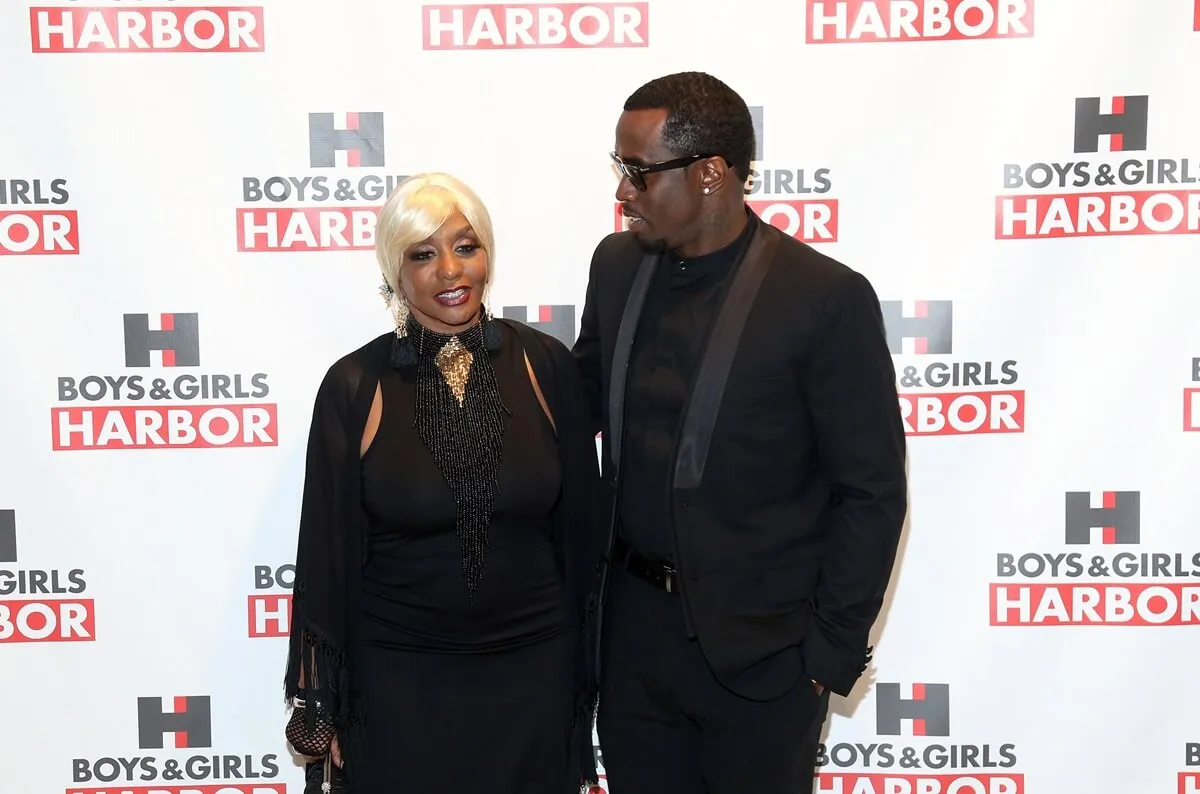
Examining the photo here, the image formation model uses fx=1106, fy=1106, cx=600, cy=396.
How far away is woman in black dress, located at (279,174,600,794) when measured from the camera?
214cm

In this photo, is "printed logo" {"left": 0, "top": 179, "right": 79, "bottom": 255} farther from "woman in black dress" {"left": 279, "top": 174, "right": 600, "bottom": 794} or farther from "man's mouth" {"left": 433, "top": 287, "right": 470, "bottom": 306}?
"man's mouth" {"left": 433, "top": 287, "right": 470, "bottom": 306}

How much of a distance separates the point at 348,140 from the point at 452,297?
761 millimetres

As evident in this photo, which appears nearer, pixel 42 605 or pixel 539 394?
pixel 539 394

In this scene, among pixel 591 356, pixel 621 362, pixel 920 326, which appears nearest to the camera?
pixel 621 362

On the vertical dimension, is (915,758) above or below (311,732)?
below

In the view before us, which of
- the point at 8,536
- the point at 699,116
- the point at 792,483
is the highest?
the point at 699,116

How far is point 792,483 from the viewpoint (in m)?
2.04

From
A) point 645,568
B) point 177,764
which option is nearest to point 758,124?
point 645,568

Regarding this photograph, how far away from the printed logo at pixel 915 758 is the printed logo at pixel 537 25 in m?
1.78

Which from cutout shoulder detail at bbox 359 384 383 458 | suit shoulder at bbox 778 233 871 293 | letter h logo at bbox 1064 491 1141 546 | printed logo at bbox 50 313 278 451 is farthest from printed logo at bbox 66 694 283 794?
letter h logo at bbox 1064 491 1141 546

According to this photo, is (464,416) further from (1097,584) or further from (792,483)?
(1097,584)

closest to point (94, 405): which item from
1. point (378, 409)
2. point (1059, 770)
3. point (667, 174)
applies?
point (378, 409)

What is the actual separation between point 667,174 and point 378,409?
2.40 feet

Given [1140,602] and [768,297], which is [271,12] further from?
[1140,602]
